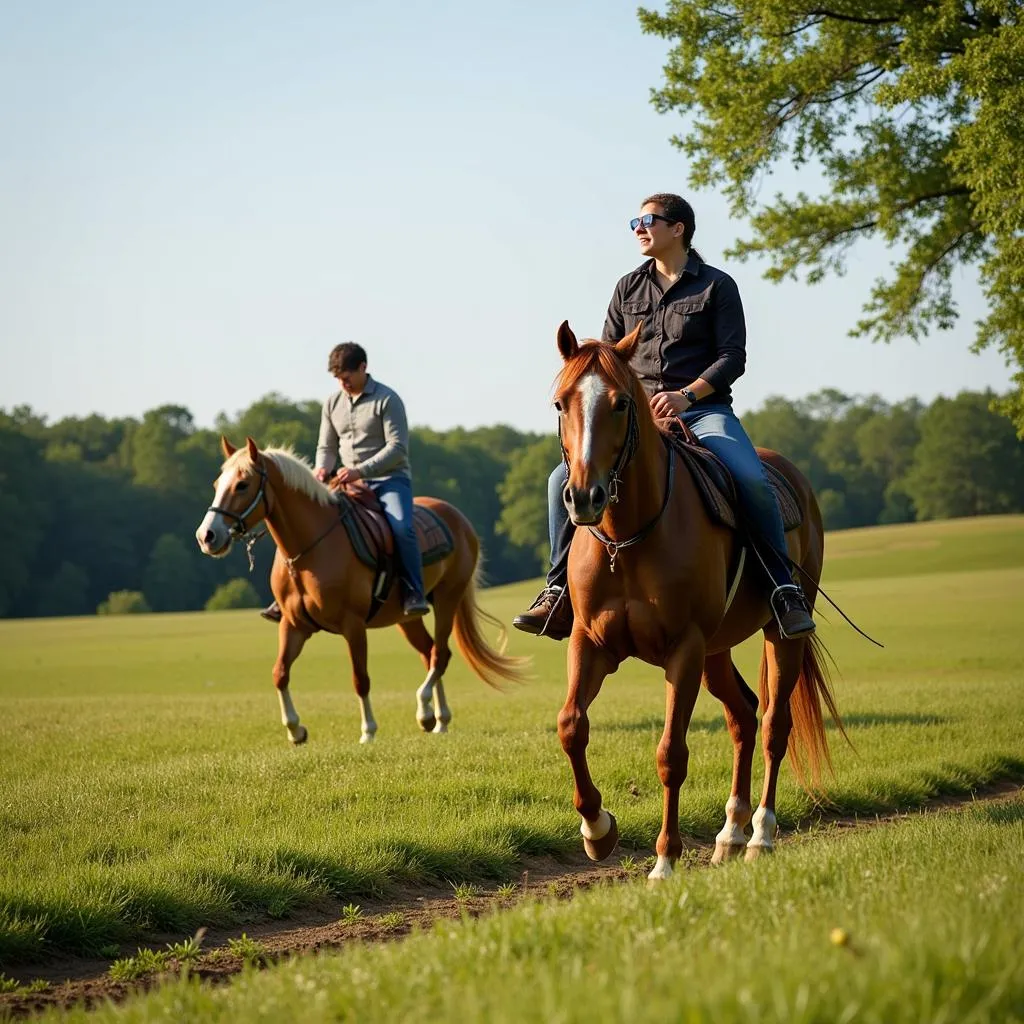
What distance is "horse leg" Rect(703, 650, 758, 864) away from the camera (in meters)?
7.85

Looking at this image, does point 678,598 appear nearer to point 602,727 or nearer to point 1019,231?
point 602,727

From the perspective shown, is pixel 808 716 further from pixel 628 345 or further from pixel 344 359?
pixel 344 359

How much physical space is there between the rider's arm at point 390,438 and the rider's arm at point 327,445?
1.97ft

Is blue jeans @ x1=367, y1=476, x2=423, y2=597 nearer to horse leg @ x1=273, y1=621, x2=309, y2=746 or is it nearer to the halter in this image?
horse leg @ x1=273, y1=621, x2=309, y2=746

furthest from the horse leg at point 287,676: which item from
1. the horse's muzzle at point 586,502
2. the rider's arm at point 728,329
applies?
the horse's muzzle at point 586,502

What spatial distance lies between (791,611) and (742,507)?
2.33 ft

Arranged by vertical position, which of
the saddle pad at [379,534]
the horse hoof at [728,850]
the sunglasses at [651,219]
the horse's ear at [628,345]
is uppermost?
the sunglasses at [651,219]

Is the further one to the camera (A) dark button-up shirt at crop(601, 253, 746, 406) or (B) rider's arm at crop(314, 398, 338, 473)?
(B) rider's arm at crop(314, 398, 338, 473)

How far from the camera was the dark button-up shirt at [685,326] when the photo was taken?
25.3 feet

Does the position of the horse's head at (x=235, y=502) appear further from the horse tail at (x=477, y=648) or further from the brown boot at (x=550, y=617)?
the brown boot at (x=550, y=617)

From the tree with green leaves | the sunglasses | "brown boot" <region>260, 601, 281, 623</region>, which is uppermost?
the tree with green leaves

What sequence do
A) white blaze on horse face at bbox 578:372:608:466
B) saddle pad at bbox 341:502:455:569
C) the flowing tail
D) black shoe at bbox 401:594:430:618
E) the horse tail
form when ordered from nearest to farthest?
white blaze on horse face at bbox 578:372:608:466 → the flowing tail → saddle pad at bbox 341:502:455:569 → black shoe at bbox 401:594:430:618 → the horse tail

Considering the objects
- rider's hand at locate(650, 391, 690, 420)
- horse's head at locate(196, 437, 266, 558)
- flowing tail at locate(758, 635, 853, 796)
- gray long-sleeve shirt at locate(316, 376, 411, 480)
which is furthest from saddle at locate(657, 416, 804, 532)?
gray long-sleeve shirt at locate(316, 376, 411, 480)

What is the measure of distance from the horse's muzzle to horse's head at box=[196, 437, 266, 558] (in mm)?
6531
